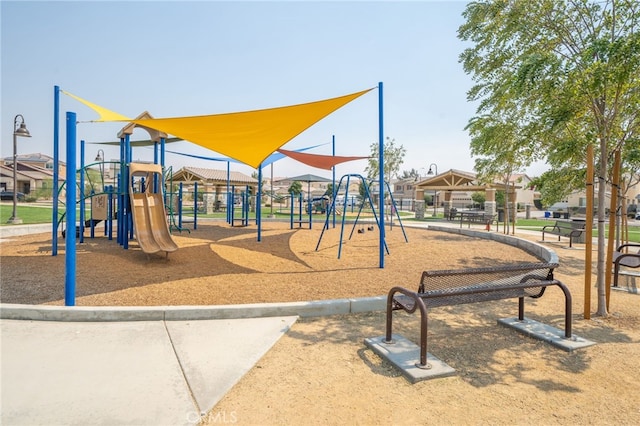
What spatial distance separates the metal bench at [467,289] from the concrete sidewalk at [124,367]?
1.27 m

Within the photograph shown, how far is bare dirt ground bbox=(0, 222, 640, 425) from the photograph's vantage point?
7.53 ft

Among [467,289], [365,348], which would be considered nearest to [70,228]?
[365,348]

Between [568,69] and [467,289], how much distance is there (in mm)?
2987

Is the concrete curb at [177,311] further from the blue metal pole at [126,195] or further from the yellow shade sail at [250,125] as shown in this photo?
the blue metal pole at [126,195]

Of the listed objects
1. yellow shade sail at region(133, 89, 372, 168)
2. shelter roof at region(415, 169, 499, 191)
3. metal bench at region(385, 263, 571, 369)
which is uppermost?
→ shelter roof at region(415, 169, 499, 191)

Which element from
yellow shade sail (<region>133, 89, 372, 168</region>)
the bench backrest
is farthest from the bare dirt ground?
yellow shade sail (<region>133, 89, 372, 168</region>)

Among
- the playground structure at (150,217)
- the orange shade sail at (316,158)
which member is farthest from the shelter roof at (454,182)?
the playground structure at (150,217)

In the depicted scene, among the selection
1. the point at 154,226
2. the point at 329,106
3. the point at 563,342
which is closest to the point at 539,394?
the point at 563,342

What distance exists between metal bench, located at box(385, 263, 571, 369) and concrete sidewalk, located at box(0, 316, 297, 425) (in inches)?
49.9

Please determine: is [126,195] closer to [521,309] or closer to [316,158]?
[316,158]

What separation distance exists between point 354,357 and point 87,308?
9.34 ft

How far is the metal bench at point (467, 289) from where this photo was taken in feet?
9.96

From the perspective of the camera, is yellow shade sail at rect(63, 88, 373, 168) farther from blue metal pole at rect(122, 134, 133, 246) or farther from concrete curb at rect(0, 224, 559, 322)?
concrete curb at rect(0, 224, 559, 322)

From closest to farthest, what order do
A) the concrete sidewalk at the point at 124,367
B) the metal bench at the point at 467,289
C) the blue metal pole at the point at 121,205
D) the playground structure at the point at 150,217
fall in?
the concrete sidewalk at the point at 124,367 < the metal bench at the point at 467,289 < the playground structure at the point at 150,217 < the blue metal pole at the point at 121,205
